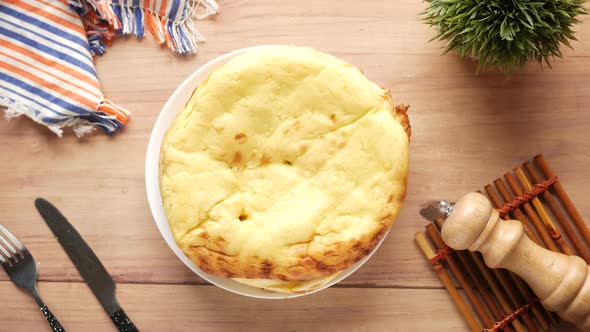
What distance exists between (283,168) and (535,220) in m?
0.53

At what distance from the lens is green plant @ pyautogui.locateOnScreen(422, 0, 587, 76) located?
3.01 feet

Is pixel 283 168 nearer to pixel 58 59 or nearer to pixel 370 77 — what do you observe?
pixel 370 77

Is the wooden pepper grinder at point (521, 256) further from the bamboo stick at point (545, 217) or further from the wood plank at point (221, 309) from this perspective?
the wood plank at point (221, 309)

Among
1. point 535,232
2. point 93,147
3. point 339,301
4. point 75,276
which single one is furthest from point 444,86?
point 75,276

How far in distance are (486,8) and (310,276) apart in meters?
0.54

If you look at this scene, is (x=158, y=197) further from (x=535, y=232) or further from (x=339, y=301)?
(x=535, y=232)

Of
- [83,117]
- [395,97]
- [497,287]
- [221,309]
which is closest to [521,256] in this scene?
[497,287]

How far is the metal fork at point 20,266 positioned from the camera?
3.68 ft

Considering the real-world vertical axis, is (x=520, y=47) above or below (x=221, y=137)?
above

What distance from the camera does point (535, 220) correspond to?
3.60 feet

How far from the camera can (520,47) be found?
932 mm

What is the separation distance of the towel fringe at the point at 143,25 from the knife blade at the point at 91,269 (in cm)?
38

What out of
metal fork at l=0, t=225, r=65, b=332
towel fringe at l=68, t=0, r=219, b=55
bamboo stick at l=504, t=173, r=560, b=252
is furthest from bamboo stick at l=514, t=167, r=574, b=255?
metal fork at l=0, t=225, r=65, b=332

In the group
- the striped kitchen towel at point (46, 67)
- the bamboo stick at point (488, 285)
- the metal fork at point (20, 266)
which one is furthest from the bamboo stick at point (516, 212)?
the metal fork at point (20, 266)
